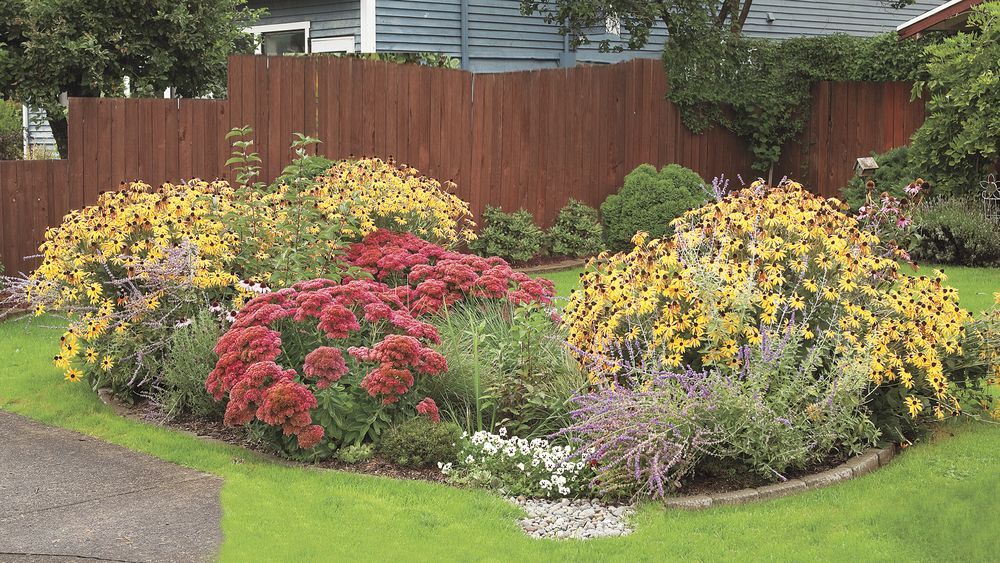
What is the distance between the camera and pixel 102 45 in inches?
500

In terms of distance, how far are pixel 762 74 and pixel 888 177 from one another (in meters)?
3.04

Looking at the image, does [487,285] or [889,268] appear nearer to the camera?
[889,268]

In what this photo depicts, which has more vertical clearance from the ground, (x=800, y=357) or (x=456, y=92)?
(x=456, y=92)

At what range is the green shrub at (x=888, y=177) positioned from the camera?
14.1m

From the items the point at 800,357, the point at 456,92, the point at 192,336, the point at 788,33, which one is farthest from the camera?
the point at 788,33

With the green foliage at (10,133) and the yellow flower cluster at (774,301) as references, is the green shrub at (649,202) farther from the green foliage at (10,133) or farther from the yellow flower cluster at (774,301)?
the green foliage at (10,133)

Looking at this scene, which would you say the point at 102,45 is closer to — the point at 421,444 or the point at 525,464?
the point at 421,444

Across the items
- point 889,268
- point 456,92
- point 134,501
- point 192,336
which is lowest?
point 134,501

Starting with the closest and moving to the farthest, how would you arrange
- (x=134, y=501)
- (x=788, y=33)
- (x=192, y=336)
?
(x=134, y=501) < (x=192, y=336) < (x=788, y=33)

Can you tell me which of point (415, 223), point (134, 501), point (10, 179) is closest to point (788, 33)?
point (415, 223)

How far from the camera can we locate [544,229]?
14.7 metres

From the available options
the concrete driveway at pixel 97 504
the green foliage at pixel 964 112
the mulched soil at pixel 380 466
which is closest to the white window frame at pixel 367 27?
the green foliage at pixel 964 112

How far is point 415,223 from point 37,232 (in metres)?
3.55

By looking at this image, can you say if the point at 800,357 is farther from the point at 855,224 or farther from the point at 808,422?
the point at 855,224
